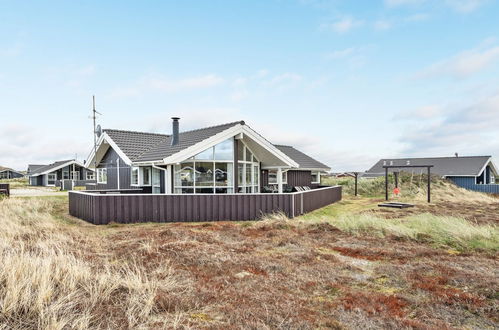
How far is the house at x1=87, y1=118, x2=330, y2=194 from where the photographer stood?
1491 centimetres

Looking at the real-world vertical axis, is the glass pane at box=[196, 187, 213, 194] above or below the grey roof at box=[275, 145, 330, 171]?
below

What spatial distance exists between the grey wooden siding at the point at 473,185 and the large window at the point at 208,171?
34.5m

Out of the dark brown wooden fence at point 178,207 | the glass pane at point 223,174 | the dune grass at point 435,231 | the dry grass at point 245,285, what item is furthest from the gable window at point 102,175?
the dune grass at point 435,231

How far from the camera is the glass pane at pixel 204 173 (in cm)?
1506

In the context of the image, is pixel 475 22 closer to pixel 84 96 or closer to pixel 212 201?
pixel 212 201

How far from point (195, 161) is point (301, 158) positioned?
15.3 meters

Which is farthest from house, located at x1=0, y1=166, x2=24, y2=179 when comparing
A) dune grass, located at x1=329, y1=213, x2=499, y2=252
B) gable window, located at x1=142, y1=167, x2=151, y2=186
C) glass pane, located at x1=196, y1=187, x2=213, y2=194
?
dune grass, located at x1=329, y1=213, x2=499, y2=252

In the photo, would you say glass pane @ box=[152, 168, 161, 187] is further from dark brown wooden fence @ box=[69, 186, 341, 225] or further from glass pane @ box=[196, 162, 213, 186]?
dark brown wooden fence @ box=[69, 186, 341, 225]

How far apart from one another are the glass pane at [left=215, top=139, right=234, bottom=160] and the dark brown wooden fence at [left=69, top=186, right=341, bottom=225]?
262 cm

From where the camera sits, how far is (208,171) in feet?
50.0

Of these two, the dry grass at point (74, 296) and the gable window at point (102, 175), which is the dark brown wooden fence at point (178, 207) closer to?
the dry grass at point (74, 296)

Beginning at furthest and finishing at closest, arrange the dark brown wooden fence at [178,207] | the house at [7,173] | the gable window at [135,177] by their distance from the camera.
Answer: the house at [7,173]
the gable window at [135,177]
the dark brown wooden fence at [178,207]

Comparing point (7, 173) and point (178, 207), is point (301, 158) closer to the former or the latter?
point (178, 207)

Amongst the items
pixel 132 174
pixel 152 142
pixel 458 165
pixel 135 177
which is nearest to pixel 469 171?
pixel 458 165
